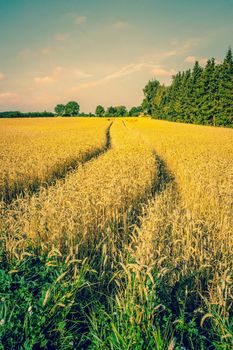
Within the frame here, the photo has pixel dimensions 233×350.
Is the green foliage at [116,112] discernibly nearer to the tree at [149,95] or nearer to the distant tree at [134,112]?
the distant tree at [134,112]

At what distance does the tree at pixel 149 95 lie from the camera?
93.4 meters

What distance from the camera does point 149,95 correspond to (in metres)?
94.1

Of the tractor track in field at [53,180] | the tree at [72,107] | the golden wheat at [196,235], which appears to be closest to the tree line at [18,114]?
the tree at [72,107]

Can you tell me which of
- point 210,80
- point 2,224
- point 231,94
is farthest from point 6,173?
point 210,80

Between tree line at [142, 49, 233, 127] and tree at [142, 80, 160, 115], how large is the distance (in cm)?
2021

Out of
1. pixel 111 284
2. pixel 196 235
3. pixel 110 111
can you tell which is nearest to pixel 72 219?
pixel 111 284

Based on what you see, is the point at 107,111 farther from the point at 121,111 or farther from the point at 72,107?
the point at 72,107

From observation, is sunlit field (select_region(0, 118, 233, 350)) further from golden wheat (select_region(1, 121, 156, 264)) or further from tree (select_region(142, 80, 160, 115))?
tree (select_region(142, 80, 160, 115))

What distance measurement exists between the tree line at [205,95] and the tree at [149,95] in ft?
66.3

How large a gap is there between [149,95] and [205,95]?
4358cm

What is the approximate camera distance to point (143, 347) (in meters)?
2.05

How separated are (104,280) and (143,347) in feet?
3.73

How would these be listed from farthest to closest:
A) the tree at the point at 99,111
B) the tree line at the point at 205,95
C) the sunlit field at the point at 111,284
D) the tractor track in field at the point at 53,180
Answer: the tree at the point at 99,111
the tree line at the point at 205,95
the tractor track in field at the point at 53,180
the sunlit field at the point at 111,284

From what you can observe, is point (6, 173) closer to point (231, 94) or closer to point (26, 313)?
point (26, 313)
